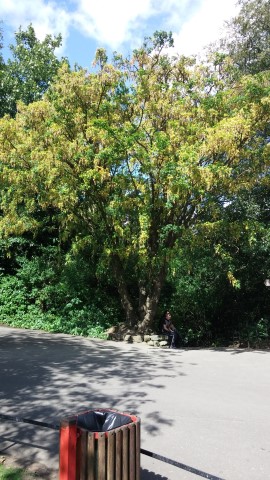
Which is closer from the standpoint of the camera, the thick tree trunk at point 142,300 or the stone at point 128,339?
the stone at point 128,339

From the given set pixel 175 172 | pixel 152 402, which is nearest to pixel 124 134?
pixel 175 172

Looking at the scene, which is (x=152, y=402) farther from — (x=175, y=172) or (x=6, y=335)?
(x=6, y=335)

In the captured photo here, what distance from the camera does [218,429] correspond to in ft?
19.8

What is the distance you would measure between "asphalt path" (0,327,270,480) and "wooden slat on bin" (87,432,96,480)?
1236mm

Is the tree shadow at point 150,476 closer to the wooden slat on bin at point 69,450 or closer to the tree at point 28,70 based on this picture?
the wooden slat on bin at point 69,450

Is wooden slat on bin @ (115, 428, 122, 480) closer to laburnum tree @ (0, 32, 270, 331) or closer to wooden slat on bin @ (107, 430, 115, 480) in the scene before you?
wooden slat on bin @ (107, 430, 115, 480)

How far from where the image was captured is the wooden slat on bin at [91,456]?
3631 millimetres

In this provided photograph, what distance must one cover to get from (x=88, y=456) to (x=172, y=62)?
14.4 m

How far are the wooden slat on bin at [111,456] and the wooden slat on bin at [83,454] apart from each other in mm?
194

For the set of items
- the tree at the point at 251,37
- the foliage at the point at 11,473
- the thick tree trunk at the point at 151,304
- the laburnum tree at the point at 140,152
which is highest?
the tree at the point at 251,37

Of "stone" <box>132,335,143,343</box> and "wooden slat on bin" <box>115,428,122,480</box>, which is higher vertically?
"stone" <box>132,335,143,343</box>

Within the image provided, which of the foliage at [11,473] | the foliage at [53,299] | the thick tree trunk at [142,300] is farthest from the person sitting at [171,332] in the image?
the foliage at [11,473]

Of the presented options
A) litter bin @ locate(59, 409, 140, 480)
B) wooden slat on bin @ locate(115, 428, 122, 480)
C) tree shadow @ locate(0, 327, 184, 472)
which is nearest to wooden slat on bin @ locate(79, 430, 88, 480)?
litter bin @ locate(59, 409, 140, 480)

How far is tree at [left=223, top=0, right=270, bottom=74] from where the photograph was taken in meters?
19.1
